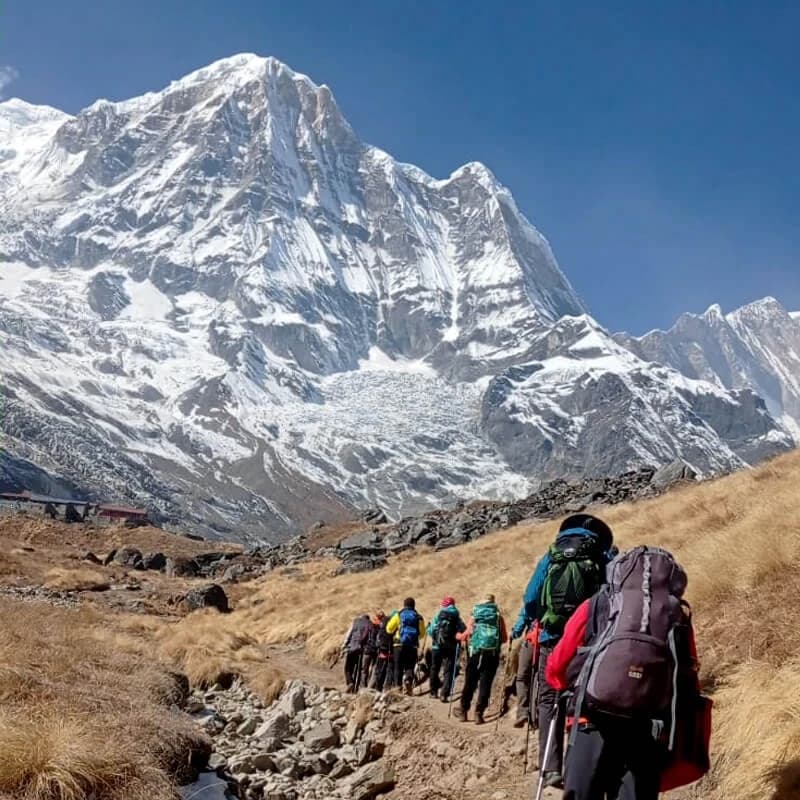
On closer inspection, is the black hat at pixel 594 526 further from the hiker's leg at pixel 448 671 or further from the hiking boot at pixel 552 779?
the hiker's leg at pixel 448 671

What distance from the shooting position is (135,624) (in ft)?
86.4

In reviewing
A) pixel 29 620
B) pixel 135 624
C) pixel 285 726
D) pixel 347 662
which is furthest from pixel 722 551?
pixel 135 624

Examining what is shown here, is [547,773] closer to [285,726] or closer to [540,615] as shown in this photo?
[540,615]

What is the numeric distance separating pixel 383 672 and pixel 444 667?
2.72 m

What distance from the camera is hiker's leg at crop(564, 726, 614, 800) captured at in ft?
15.8

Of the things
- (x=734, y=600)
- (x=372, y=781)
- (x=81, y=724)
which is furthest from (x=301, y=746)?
(x=734, y=600)

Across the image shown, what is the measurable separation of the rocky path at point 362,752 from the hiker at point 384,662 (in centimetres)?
135

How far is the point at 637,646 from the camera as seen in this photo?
488 cm

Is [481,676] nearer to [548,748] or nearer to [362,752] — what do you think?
[362,752]

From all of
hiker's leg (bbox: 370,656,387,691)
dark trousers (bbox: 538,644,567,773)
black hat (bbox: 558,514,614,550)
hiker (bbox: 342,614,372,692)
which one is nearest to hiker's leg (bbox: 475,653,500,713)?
dark trousers (bbox: 538,644,567,773)

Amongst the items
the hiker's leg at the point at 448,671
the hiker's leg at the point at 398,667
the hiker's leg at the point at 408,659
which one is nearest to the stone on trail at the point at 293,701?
the hiker's leg at the point at 398,667

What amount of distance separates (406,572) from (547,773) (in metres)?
25.2

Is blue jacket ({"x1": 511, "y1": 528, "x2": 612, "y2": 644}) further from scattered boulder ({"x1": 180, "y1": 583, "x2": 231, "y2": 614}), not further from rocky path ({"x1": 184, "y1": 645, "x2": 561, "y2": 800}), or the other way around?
scattered boulder ({"x1": 180, "y1": 583, "x2": 231, "y2": 614})

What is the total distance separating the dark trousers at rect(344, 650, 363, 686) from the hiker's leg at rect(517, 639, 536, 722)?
23.9ft
